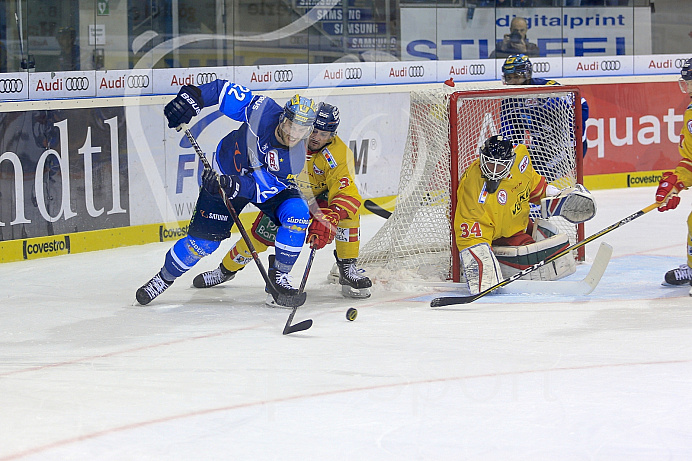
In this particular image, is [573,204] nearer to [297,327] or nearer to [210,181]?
[297,327]

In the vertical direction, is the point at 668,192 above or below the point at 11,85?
below

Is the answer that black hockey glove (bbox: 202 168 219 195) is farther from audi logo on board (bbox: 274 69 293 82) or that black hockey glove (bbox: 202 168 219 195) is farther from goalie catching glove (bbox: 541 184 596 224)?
audi logo on board (bbox: 274 69 293 82)

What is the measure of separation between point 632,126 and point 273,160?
4.90 meters

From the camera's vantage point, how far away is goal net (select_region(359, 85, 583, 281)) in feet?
16.8

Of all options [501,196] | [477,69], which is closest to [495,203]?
[501,196]

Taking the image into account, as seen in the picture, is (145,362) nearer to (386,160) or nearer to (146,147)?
(146,147)

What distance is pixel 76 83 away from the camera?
5.91 m

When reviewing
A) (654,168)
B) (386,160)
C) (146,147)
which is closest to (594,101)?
(654,168)

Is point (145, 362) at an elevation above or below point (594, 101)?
below

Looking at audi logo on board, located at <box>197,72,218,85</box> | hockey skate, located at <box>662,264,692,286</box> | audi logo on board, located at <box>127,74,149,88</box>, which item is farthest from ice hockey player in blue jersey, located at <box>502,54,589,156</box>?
audi logo on board, located at <box>127,74,149,88</box>

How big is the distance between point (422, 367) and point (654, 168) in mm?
5704

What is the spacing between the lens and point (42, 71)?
580cm

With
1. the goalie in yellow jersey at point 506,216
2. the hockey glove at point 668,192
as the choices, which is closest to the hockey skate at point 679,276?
the hockey glove at point 668,192

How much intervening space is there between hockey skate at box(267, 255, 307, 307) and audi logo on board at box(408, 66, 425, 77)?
3622mm
